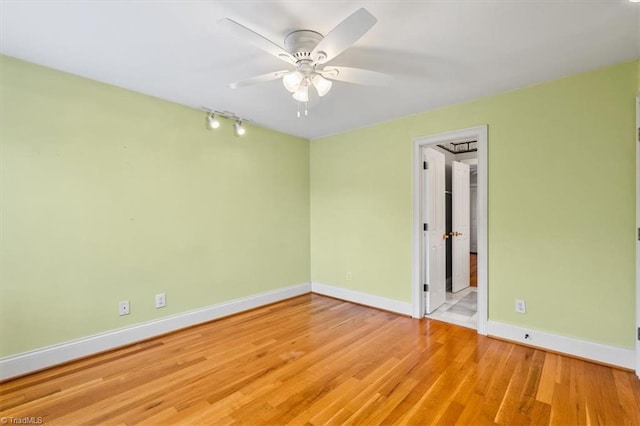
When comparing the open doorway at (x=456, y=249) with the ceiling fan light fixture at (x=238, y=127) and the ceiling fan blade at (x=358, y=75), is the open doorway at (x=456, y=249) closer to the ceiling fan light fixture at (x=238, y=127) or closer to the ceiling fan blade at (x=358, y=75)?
the ceiling fan blade at (x=358, y=75)

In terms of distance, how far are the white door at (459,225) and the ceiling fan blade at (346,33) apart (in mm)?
3288

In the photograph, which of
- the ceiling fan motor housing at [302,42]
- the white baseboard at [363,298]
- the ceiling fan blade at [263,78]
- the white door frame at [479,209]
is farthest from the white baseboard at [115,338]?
the ceiling fan motor housing at [302,42]

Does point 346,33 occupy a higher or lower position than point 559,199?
higher

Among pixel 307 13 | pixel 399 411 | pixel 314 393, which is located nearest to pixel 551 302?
pixel 399 411

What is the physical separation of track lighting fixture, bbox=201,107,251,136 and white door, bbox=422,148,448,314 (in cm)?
223

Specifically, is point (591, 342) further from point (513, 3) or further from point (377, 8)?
point (377, 8)

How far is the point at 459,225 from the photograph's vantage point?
438 centimetres

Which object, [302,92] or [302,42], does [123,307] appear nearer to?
[302,92]

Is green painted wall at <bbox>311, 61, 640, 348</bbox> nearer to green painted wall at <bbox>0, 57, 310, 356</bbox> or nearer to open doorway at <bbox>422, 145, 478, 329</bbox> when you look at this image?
open doorway at <bbox>422, 145, 478, 329</bbox>

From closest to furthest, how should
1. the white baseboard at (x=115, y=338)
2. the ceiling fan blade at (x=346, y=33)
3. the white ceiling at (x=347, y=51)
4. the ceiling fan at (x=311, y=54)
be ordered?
the ceiling fan blade at (x=346, y=33) < the ceiling fan at (x=311, y=54) < the white ceiling at (x=347, y=51) < the white baseboard at (x=115, y=338)

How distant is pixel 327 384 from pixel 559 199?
8.12ft

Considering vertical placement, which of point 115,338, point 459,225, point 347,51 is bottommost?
point 115,338

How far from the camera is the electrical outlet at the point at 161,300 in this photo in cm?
293

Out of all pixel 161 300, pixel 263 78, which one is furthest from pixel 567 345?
pixel 161 300
